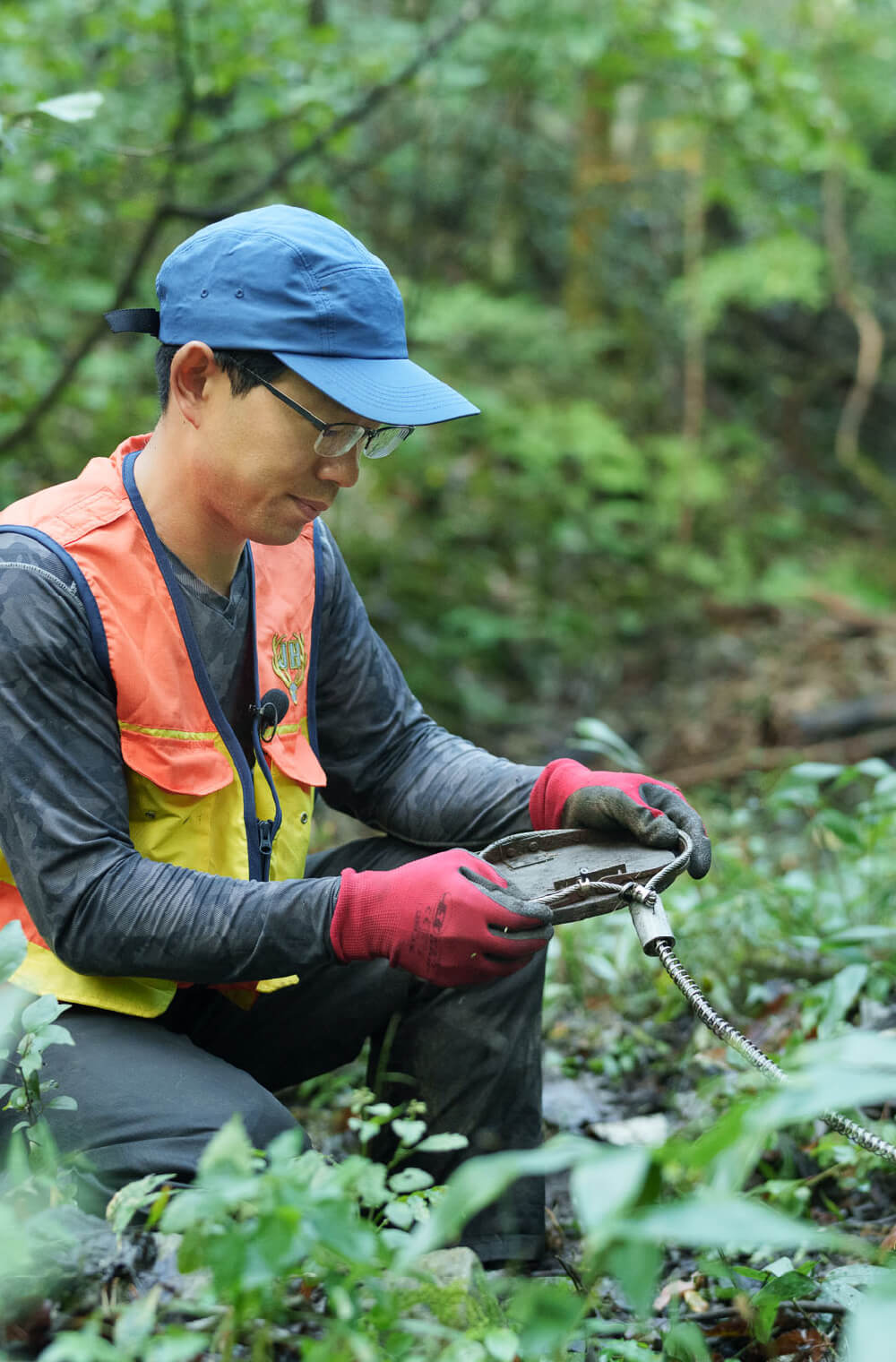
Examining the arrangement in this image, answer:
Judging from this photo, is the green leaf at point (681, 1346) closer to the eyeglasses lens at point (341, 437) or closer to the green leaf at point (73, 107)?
the eyeglasses lens at point (341, 437)

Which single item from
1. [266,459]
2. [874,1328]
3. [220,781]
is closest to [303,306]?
[266,459]

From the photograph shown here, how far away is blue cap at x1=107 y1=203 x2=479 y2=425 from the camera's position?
1.99 m

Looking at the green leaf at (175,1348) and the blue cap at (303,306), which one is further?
the blue cap at (303,306)

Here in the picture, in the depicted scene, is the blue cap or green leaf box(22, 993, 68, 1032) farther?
the blue cap

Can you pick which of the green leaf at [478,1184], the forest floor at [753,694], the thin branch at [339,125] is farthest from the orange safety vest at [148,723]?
the forest floor at [753,694]

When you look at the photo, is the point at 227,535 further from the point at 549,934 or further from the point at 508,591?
the point at 508,591

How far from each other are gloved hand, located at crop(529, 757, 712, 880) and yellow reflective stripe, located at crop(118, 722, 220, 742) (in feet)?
2.32

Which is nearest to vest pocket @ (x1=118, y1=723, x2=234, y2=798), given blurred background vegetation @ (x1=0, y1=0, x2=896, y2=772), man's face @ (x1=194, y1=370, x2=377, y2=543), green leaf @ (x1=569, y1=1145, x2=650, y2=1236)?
man's face @ (x1=194, y1=370, x2=377, y2=543)

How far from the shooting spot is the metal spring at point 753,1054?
1555 millimetres

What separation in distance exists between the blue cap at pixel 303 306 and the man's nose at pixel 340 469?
0.15 m

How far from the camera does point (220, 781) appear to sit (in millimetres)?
2156

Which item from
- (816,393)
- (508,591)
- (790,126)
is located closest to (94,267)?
(508,591)

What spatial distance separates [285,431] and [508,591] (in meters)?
6.19

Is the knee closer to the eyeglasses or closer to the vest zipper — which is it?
the vest zipper
